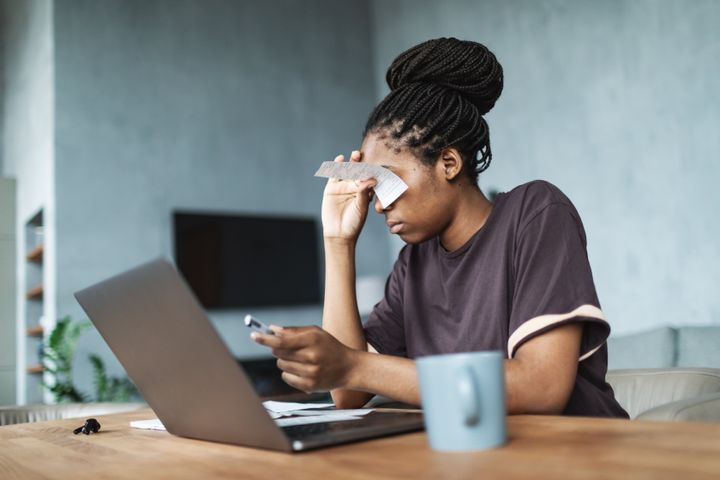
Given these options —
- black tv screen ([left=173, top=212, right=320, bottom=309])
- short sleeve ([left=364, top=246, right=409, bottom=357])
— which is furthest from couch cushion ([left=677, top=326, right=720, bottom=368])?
black tv screen ([left=173, top=212, right=320, bottom=309])

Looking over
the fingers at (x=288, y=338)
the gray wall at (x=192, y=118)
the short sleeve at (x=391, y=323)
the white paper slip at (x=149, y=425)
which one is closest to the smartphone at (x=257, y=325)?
the fingers at (x=288, y=338)

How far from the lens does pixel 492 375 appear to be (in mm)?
593

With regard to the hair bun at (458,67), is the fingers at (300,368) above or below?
below

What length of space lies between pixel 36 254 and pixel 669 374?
14.4ft

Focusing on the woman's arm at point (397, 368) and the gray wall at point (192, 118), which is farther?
the gray wall at point (192, 118)

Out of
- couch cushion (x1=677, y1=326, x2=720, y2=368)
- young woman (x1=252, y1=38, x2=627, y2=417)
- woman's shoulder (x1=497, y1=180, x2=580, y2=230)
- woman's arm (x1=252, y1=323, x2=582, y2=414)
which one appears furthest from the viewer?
couch cushion (x1=677, y1=326, x2=720, y2=368)

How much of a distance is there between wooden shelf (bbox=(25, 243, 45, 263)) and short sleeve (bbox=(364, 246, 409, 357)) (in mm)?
3994

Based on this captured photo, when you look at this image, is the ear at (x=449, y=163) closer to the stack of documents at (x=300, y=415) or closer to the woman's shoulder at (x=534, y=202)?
the woman's shoulder at (x=534, y=202)

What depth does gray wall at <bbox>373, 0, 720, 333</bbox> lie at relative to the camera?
346cm

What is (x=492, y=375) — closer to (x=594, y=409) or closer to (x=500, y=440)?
(x=500, y=440)

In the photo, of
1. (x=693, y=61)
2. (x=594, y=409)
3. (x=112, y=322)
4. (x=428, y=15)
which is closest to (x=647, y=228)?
(x=693, y=61)

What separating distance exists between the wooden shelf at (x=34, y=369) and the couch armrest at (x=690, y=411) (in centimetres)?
441

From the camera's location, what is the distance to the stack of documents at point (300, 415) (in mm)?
866

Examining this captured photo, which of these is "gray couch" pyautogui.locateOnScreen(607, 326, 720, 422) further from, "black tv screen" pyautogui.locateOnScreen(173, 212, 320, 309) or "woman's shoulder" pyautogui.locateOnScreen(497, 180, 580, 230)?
"black tv screen" pyautogui.locateOnScreen(173, 212, 320, 309)
